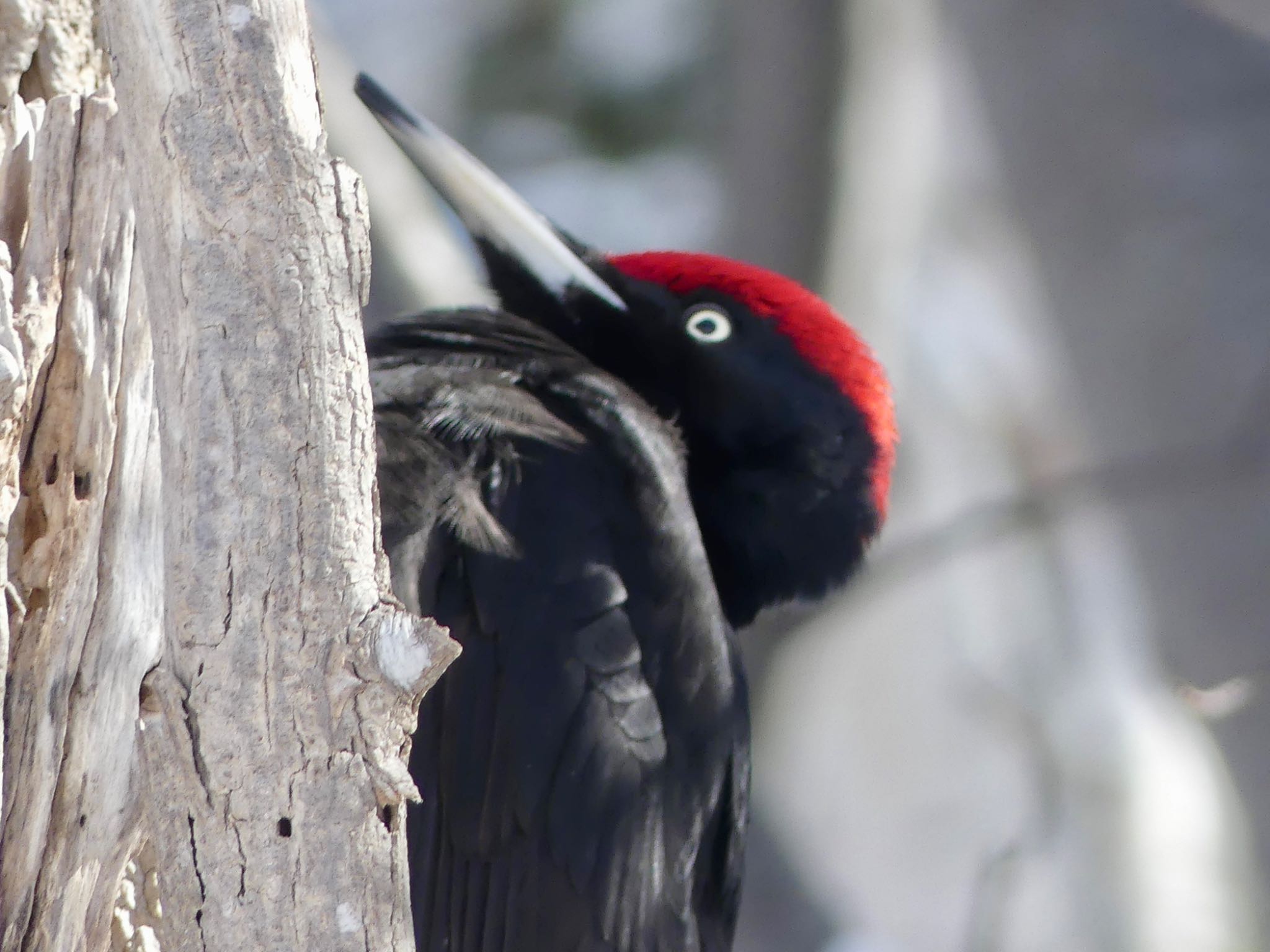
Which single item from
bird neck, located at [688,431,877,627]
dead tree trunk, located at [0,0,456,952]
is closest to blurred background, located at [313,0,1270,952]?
bird neck, located at [688,431,877,627]

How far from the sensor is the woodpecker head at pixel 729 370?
9.02 ft

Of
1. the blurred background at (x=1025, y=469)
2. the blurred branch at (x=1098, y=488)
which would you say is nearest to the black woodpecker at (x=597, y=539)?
the blurred background at (x=1025, y=469)

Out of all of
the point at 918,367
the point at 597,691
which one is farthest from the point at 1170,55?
the point at 597,691

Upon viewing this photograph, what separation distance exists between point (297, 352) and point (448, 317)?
4.34ft

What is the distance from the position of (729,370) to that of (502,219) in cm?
48

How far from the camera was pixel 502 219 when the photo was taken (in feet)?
9.14

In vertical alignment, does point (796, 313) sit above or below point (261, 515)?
above

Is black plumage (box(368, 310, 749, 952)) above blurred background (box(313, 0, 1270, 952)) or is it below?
below

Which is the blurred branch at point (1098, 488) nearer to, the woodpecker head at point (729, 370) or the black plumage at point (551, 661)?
the woodpecker head at point (729, 370)

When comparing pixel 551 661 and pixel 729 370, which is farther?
pixel 729 370

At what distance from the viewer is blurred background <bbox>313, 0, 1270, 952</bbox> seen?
4.70 metres

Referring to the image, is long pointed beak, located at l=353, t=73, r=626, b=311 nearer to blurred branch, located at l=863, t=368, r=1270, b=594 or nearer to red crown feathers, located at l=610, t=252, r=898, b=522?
red crown feathers, located at l=610, t=252, r=898, b=522

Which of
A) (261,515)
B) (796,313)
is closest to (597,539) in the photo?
(796,313)

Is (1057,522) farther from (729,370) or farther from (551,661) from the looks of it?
(551,661)
